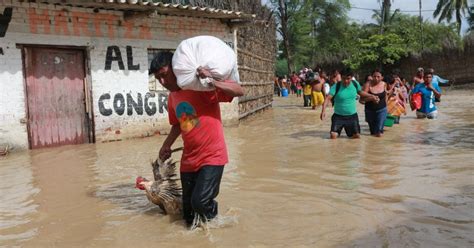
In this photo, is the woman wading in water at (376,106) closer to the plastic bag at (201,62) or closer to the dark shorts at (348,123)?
the dark shorts at (348,123)

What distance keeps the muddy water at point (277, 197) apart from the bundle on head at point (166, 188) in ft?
0.45

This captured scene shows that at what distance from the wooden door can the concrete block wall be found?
6.7 inches

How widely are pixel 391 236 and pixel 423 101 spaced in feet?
30.6

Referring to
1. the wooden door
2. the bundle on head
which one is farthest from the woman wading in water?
the bundle on head

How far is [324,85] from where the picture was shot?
17.4 meters

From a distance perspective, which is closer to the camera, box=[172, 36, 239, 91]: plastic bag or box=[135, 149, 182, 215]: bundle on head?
box=[172, 36, 239, 91]: plastic bag

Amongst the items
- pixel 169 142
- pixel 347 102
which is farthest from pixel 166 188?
pixel 347 102

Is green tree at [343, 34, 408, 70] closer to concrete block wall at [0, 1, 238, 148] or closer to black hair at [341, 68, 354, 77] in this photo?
concrete block wall at [0, 1, 238, 148]

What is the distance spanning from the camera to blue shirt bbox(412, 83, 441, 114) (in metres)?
11.8

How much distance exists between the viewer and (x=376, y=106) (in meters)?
9.25

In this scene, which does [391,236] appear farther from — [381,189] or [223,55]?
[223,55]

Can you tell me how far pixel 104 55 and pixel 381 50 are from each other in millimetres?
21879

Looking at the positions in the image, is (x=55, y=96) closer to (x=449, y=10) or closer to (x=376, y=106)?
(x=376, y=106)

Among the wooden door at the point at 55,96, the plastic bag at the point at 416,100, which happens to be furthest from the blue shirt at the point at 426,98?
the wooden door at the point at 55,96
